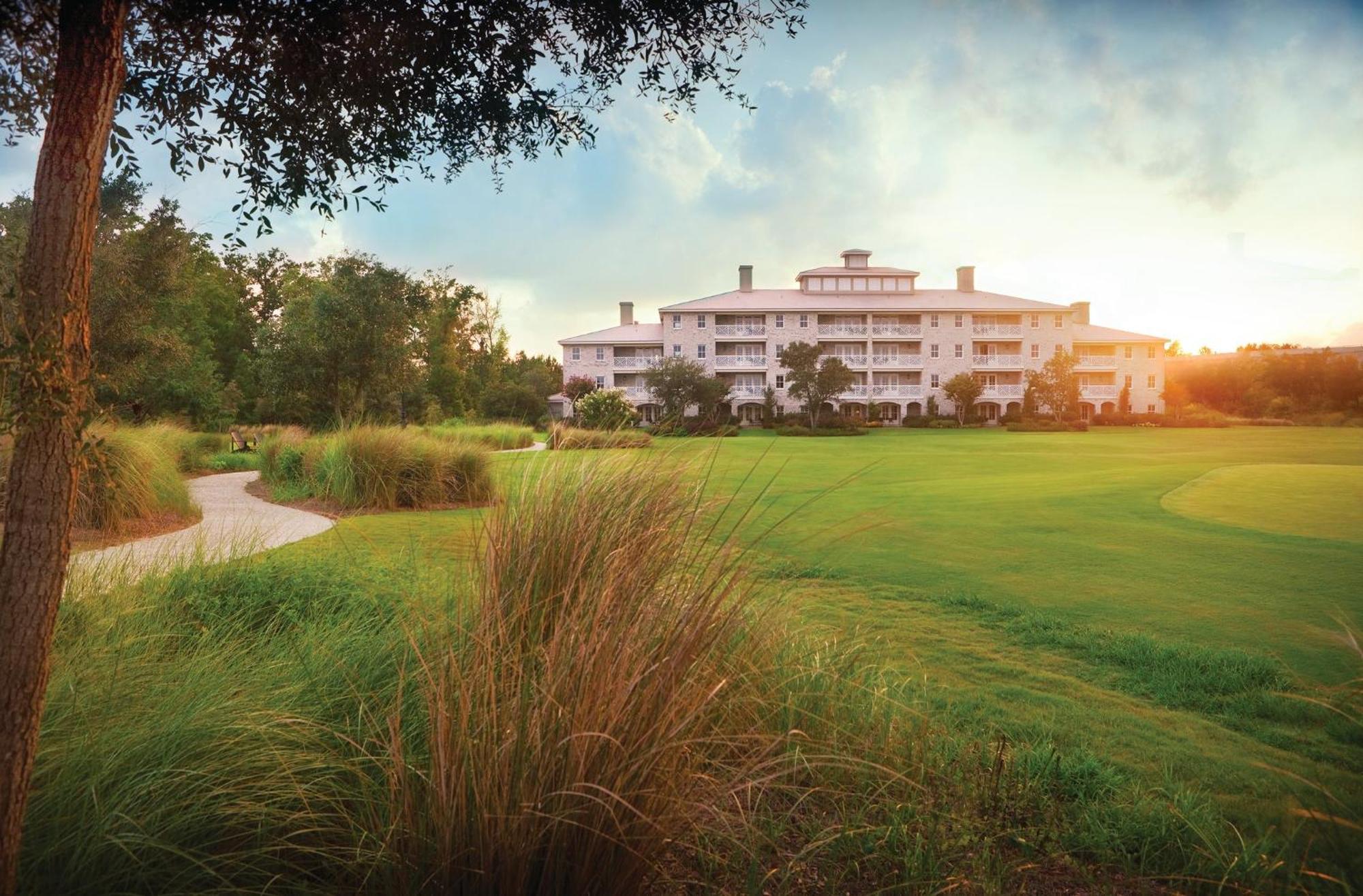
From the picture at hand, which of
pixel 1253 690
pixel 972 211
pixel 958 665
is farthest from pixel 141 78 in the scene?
pixel 972 211

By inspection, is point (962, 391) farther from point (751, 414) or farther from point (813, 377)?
point (751, 414)

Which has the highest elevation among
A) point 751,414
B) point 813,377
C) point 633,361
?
point 633,361

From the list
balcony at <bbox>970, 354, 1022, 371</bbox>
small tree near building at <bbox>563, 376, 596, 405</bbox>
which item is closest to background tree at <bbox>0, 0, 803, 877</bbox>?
small tree near building at <bbox>563, 376, 596, 405</bbox>

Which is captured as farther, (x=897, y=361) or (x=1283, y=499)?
(x=897, y=361)

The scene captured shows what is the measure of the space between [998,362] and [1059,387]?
984 cm

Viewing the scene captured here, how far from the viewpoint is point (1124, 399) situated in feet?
192

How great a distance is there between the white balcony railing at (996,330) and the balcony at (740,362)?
17220 millimetres

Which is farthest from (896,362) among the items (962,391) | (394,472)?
(394,472)

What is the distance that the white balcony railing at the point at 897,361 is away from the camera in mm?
59094

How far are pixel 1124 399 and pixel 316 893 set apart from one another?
2634 inches

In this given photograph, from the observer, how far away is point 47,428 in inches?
71.5

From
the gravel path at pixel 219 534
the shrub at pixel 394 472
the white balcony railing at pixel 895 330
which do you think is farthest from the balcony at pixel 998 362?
the gravel path at pixel 219 534

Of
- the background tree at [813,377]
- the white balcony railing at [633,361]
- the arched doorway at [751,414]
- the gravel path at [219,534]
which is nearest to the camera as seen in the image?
the gravel path at [219,534]

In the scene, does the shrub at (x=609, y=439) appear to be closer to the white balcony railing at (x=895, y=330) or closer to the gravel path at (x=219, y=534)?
the gravel path at (x=219, y=534)
